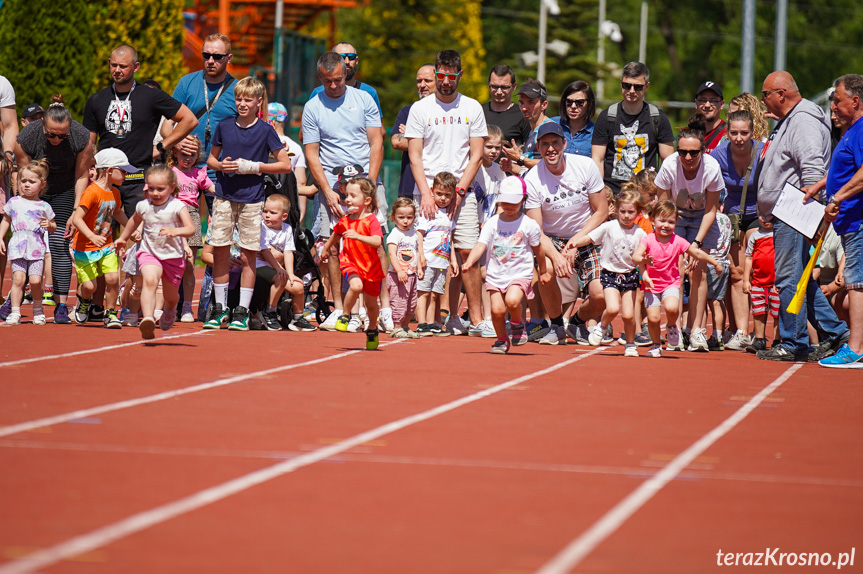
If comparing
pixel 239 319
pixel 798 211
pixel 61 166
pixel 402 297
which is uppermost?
pixel 61 166

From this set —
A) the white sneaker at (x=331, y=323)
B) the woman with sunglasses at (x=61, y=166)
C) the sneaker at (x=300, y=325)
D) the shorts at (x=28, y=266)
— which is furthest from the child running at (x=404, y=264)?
the shorts at (x=28, y=266)

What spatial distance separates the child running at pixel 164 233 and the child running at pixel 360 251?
1386mm

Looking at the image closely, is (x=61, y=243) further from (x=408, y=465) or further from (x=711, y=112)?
(x=408, y=465)

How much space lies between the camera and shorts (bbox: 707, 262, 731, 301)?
12461 millimetres

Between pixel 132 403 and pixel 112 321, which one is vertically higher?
pixel 112 321

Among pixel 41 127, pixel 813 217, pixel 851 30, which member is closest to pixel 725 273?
pixel 813 217

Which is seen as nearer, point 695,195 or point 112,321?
point 695,195

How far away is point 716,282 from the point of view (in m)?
12.5

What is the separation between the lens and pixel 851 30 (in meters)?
65.6

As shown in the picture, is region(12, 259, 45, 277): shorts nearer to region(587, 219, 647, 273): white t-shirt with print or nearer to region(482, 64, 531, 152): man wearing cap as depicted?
region(482, 64, 531, 152): man wearing cap

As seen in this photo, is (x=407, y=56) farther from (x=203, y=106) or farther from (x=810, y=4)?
(x=203, y=106)

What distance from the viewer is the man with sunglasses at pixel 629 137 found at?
1290 centimetres

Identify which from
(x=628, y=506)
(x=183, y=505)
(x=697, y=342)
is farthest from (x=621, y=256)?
(x=183, y=505)

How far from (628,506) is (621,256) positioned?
6388 millimetres
